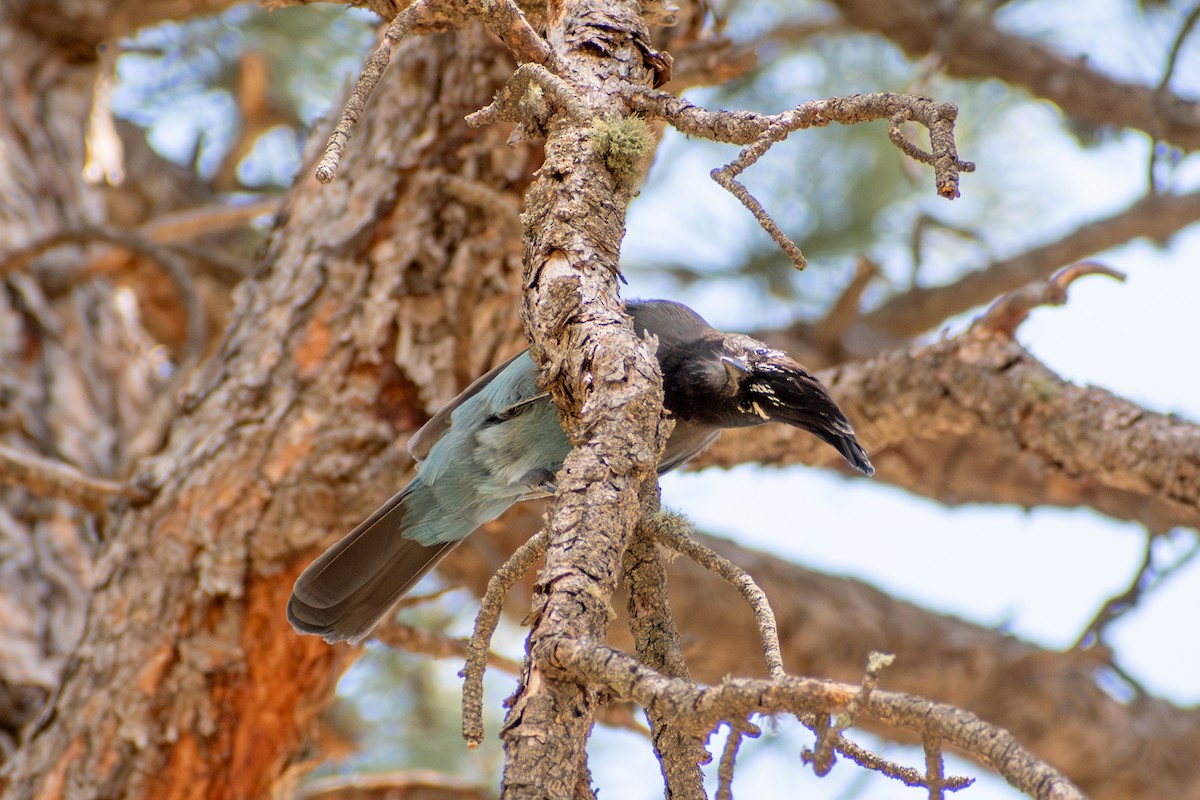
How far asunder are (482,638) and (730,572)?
29cm

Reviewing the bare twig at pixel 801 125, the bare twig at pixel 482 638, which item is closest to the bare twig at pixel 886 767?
the bare twig at pixel 482 638

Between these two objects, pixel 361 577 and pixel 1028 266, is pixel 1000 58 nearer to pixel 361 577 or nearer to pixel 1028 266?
pixel 1028 266

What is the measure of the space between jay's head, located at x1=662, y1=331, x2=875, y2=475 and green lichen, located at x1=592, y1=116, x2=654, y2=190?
2.48 ft

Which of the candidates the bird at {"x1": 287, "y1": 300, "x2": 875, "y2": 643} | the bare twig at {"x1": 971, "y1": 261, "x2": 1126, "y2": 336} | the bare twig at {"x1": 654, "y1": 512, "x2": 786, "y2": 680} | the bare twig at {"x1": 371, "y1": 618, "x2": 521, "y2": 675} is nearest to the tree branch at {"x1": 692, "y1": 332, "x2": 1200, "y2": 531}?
the bare twig at {"x1": 971, "y1": 261, "x2": 1126, "y2": 336}

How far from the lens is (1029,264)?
3.92 metres

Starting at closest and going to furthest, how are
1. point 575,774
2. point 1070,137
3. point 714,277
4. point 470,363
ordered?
point 575,774, point 470,363, point 1070,137, point 714,277

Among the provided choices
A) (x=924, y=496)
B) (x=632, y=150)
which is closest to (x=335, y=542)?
(x=632, y=150)

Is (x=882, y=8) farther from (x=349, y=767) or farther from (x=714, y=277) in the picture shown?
(x=349, y=767)

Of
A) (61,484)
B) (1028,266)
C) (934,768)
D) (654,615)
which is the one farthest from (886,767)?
(1028,266)

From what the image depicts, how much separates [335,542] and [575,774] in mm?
1917

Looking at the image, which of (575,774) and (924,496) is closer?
(575,774)

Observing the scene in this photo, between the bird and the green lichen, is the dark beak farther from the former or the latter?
the green lichen

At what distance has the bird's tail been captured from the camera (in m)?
2.72

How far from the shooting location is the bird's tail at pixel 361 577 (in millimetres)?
2719
